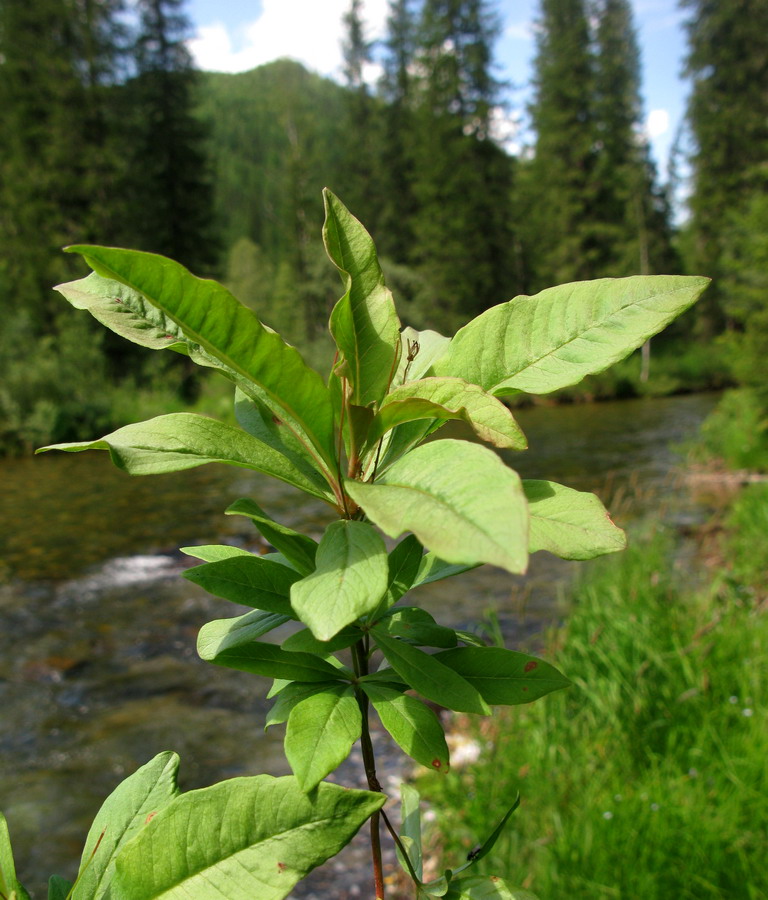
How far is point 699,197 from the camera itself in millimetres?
22766

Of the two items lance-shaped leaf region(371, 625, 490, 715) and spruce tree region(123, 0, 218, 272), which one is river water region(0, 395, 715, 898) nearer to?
lance-shaped leaf region(371, 625, 490, 715)

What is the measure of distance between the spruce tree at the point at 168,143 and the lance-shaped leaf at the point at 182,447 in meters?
20.3

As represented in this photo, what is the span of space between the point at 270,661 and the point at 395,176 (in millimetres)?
27274

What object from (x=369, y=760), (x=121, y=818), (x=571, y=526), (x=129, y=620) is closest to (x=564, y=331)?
(x=571, y=526)

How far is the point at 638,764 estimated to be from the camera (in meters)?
2.61

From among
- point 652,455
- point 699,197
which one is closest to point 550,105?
point 699,197

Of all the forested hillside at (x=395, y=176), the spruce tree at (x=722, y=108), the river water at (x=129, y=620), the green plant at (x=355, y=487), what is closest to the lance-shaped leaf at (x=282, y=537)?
the green plant at (x=355, y=487)

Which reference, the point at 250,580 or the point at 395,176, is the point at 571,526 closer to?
the point at 250,580

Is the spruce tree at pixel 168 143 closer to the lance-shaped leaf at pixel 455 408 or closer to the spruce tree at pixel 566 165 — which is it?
the spruce tree at pixel 566 165

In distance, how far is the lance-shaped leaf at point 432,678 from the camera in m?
0.47

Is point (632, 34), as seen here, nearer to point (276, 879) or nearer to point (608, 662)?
point (608, 662)

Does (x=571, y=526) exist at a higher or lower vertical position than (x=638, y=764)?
higher

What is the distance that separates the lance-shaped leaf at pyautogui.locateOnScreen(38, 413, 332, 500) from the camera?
1.42 feet

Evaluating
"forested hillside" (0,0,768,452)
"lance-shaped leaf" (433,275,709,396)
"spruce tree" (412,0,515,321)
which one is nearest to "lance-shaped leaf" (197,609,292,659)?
"lance-shaped leaf" (433,275,709,396)
